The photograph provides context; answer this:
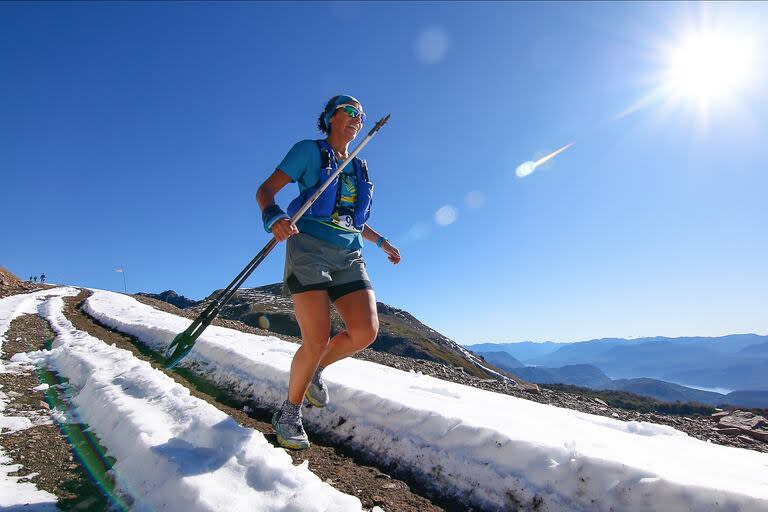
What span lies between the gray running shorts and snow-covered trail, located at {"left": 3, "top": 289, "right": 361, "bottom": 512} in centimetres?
145

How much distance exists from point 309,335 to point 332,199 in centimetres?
142

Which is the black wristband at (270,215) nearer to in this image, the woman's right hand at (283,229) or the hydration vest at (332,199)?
the woman's right hand at (283,229)

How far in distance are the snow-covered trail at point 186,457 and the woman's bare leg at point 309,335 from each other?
0.60 metres

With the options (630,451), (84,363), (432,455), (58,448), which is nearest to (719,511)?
(630,451)

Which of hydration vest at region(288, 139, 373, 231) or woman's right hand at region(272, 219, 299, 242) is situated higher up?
hydration vest at region(288, 139, 373, 231)

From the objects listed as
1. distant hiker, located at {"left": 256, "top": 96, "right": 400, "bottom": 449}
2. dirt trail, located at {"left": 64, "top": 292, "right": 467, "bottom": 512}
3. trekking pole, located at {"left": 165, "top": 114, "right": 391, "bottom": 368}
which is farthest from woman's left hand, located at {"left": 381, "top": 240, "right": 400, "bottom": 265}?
dirt trail, located at {"left": 64, "top": 292, "right": 467, "bottom": 512}

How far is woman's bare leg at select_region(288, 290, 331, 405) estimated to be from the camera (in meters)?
3.76

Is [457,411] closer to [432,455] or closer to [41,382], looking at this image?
[432,455]

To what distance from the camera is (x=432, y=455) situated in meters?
3.56

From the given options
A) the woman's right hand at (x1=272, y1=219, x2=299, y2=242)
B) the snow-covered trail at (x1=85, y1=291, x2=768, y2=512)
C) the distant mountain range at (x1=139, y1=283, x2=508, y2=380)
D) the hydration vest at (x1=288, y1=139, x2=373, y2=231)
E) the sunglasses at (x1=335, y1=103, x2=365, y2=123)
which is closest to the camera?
the snow-covered trail at (x1=85, y1=291, x2=768, y2=512)

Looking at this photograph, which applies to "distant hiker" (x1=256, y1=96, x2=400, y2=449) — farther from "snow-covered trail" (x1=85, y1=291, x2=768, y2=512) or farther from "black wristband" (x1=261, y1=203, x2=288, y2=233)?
"snow-covered trail" (x1=85, y1=291, x2=768, y2=512)

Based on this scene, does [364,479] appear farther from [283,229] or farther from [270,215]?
[270,215]

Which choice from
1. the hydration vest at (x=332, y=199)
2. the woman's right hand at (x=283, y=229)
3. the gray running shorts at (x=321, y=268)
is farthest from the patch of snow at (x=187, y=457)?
the hydration vest at (x=332, y=199)

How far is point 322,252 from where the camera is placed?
12.8 feet
